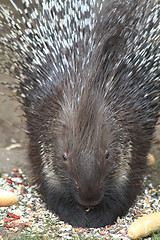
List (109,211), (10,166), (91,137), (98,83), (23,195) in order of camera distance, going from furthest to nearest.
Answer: (10,166), (23,195), (109,211), (98,83), (91,137)

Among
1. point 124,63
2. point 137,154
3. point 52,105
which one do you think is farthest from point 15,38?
point 137,154

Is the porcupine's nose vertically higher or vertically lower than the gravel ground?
higher

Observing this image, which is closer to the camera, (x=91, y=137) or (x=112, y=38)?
(x=91, y=137)

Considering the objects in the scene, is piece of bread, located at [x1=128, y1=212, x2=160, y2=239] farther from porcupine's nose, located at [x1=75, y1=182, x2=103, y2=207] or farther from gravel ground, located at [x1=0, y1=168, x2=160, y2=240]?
porcupine's nose, located at [x1=75, y1=182, x2=103, y2=207]

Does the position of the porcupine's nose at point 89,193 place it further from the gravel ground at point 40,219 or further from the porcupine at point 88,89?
the gravel ground at point 40,219

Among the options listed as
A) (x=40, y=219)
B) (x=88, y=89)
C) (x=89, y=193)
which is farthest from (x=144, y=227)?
(x=88, y=89)

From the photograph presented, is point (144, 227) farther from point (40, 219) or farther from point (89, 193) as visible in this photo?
point (40, 219)

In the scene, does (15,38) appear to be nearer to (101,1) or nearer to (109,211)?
(101,1)

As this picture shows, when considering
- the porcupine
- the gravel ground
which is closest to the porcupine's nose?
the porcupine
